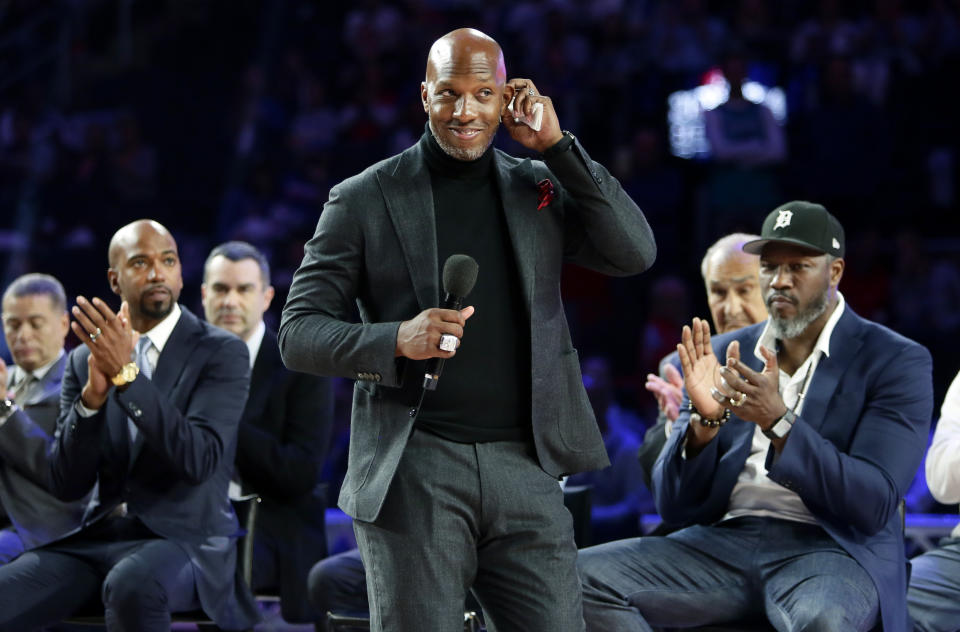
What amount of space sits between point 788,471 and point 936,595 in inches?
31.8

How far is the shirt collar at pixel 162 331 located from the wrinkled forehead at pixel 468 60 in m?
1.82

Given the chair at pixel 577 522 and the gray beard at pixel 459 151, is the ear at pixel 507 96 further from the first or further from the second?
the chair at pixel 577 522

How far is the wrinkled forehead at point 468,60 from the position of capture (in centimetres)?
251

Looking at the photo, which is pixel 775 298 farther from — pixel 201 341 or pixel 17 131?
pixel 17 131

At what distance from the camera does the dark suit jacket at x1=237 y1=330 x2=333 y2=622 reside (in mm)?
4492

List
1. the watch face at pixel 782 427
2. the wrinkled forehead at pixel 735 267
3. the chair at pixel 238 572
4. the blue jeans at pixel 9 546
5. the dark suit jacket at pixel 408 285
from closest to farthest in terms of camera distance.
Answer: the dark suit jacket at pixel 408 285, the watch face at pixel 782 427, the chair at pixel 238 572, the blue jeans at pixel 9 546, the wrinkled forehead at pixel 735 267

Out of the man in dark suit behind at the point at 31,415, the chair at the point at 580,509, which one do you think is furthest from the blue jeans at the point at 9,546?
the chair at the point at 580,509

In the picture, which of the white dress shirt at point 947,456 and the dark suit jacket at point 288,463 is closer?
the white dress shirt at point 947,456

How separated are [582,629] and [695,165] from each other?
5780mm

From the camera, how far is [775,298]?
3.68m

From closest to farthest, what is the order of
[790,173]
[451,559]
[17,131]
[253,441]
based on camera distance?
[451,559], [253,441], [790,173], [17,131]

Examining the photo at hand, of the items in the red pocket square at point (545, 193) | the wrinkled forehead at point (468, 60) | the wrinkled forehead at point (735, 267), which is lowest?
the wrinkled forehead at point (735, 267)

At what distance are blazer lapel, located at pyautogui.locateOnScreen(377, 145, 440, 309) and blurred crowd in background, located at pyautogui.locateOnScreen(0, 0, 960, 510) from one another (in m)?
3.24

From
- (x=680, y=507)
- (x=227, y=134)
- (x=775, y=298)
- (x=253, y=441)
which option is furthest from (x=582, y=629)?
(x=227, y=134)
